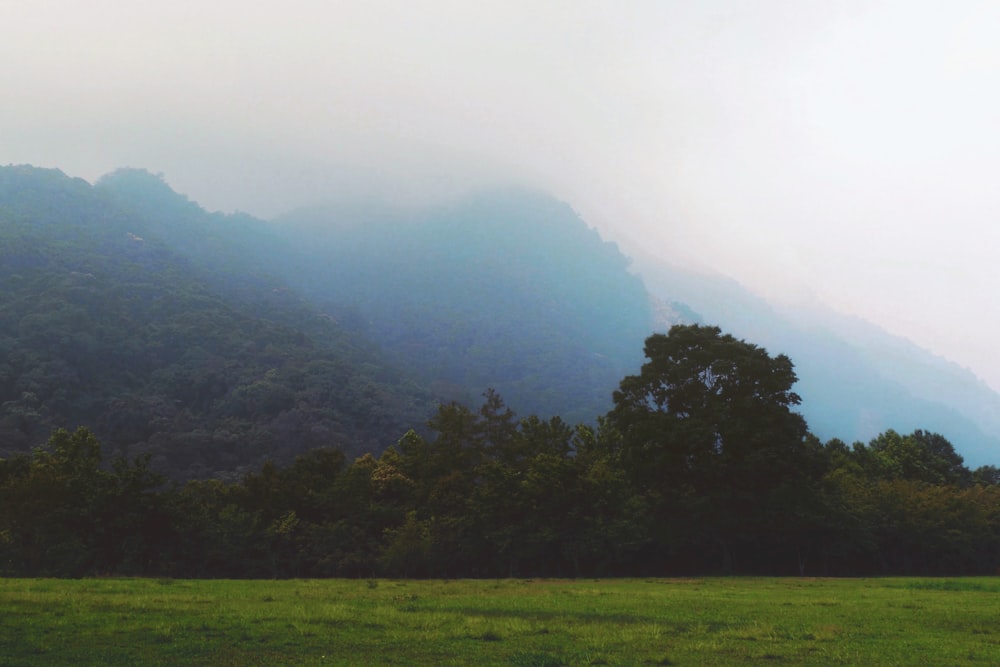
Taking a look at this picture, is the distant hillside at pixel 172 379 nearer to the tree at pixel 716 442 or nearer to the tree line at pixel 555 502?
the tree line at pixel 555 502

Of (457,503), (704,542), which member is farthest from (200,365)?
(704,542)

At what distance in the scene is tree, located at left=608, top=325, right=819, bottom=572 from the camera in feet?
144

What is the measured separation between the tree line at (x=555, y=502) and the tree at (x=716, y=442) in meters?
0.12

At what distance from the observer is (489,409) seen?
54.8m

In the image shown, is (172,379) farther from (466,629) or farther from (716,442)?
(466,629)

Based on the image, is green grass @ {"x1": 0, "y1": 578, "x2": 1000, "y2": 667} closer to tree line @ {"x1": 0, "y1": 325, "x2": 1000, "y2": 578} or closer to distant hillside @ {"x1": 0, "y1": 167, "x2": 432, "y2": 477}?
tree line @ {"x1": 0, "y1": 325, "x2": 1000, "y2": 578}

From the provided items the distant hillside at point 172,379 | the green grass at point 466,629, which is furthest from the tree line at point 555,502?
the distant hillside at point 172,379

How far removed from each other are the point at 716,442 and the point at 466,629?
35.9 meters

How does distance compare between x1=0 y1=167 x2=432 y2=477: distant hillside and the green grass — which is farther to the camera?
x1=0 y1=167 x2=432 y2=477: distant hillside

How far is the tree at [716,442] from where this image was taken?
43.9 metres

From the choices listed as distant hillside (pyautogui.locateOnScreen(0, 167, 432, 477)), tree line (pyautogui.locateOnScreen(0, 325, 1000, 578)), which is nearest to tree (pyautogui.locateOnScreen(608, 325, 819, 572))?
tree line (pyautogui.locateOnScreen(0, 325, 1000, 578))

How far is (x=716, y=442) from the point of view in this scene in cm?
4594

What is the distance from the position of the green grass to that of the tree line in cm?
1930

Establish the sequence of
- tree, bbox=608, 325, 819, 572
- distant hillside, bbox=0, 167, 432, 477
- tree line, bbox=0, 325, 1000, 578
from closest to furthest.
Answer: tree line, bbox=0, 325, 1000, 578 → tree, bbox=608, 325, 819, 572 → distant hillside, bbox=0, 167, 432, 477
